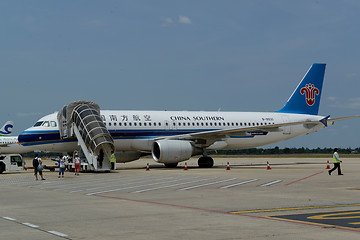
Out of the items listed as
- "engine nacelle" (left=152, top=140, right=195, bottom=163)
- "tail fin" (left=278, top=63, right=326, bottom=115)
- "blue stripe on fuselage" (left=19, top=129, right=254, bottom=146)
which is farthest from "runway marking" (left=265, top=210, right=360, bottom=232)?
"tail fin" (left=278, top=63, right=326, bottom=115)

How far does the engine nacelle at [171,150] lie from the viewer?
33.2m

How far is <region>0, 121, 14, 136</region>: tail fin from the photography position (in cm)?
7731

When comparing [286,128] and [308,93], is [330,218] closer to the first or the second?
[286,128]

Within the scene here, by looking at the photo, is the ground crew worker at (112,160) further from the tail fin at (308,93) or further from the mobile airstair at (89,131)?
the tail fin at (308,93)

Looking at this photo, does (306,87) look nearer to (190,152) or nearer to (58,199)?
(190,152)

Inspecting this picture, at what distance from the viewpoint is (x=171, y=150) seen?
109 ft

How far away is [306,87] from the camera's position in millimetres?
44469

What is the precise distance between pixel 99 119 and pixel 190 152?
6.94 metres

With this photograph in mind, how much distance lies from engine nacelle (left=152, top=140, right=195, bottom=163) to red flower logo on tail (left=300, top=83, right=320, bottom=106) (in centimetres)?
1536

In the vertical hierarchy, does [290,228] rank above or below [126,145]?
below

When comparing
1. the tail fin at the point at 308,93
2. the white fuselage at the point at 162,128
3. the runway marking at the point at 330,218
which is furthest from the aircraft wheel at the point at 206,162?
the runway marking at the point at 330,218

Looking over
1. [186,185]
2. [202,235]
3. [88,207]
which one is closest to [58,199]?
[88,207]

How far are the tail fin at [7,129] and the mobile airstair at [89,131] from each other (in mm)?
47355

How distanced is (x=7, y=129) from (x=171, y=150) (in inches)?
2063
